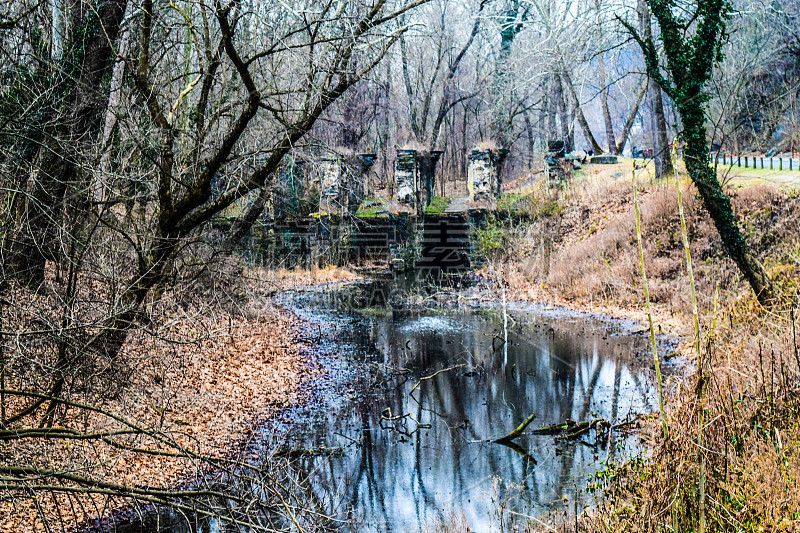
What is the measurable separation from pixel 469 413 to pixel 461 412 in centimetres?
13

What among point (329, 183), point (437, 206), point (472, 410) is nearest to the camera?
point (472, 410)

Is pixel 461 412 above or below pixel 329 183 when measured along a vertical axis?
below

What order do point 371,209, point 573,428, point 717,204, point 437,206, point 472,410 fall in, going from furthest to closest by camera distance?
point 437,206
point 371,209
point 717,204
point 472,410
point 573,428

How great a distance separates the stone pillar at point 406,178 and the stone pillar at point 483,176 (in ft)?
7.36

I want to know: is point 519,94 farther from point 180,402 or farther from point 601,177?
point 180,402

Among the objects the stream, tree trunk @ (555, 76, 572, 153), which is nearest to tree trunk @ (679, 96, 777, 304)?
the stream

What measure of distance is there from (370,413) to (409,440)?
1.19 m

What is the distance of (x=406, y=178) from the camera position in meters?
24.9

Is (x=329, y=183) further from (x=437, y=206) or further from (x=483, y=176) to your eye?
(x=437, y=206)

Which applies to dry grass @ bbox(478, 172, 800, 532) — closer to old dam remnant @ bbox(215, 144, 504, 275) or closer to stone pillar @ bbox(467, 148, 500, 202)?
old dam remnant @ bbox(215, 144, 504, 275)

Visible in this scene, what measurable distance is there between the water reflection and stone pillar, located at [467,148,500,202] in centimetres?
952

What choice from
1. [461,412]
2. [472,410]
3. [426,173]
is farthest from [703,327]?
[426,173]

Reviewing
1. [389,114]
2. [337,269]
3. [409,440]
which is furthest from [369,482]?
[389,114]

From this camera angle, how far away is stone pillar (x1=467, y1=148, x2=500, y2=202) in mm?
25125
